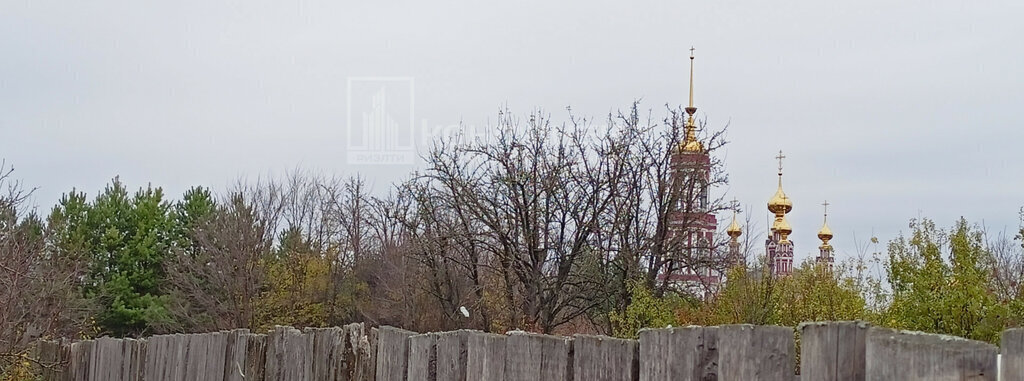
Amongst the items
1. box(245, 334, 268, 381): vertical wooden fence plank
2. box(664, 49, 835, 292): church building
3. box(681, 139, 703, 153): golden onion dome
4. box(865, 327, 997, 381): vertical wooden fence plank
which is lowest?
box(245, 334, 268, 381): vertical wooden fence plank

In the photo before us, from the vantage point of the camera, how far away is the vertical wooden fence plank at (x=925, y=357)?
210 centimetres

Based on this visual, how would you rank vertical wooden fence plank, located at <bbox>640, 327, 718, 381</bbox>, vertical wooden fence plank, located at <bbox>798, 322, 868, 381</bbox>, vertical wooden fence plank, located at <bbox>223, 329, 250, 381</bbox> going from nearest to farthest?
1. vertical wooden fence plank, located at <bbox>798, 322, 868, 381</bbox>
2. vertical wooden fence plank, located at <bbox>640, 327, 718, 381</bbox>
3. vertical wooden fence plank, located at <bbox>223, 329, 250, 381</bbox>

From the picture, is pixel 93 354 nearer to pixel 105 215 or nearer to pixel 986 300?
pixel 986 300

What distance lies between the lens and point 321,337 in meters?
5.35

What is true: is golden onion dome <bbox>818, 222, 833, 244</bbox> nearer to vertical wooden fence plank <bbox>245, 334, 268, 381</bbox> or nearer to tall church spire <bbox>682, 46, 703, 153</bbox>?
tall church spire <bbox>682, 46, 703, 153</bbox>

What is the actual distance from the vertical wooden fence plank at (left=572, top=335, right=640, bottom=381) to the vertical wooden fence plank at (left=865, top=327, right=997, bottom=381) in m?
0.94

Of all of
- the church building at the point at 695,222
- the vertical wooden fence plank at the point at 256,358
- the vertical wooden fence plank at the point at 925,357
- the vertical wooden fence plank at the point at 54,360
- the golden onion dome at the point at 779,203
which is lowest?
the vertical wooden fence plank at the point at 54,360

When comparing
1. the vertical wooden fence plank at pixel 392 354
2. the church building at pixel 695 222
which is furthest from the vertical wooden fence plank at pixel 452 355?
the church building at pixel 695 222

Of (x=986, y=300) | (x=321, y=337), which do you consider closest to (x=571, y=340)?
(x=321, y=337)

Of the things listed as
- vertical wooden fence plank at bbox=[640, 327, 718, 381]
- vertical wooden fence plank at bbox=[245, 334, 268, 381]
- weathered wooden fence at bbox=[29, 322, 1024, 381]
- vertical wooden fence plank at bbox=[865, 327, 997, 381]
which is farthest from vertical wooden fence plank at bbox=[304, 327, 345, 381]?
vertical wooden fence plank at bbox=[865, 327, 997, 381]

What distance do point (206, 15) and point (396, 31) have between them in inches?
152

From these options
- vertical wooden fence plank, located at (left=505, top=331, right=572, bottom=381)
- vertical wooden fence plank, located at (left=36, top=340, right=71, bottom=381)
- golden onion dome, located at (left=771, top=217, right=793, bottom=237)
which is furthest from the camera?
golden onion dome, located at (left=771, top=217, right=793, bottom=237)

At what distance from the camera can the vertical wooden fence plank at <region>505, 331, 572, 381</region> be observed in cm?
350

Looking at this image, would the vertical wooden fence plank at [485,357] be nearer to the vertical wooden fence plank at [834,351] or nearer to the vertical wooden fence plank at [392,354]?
the vertical wooden fence plank at [392,354]
